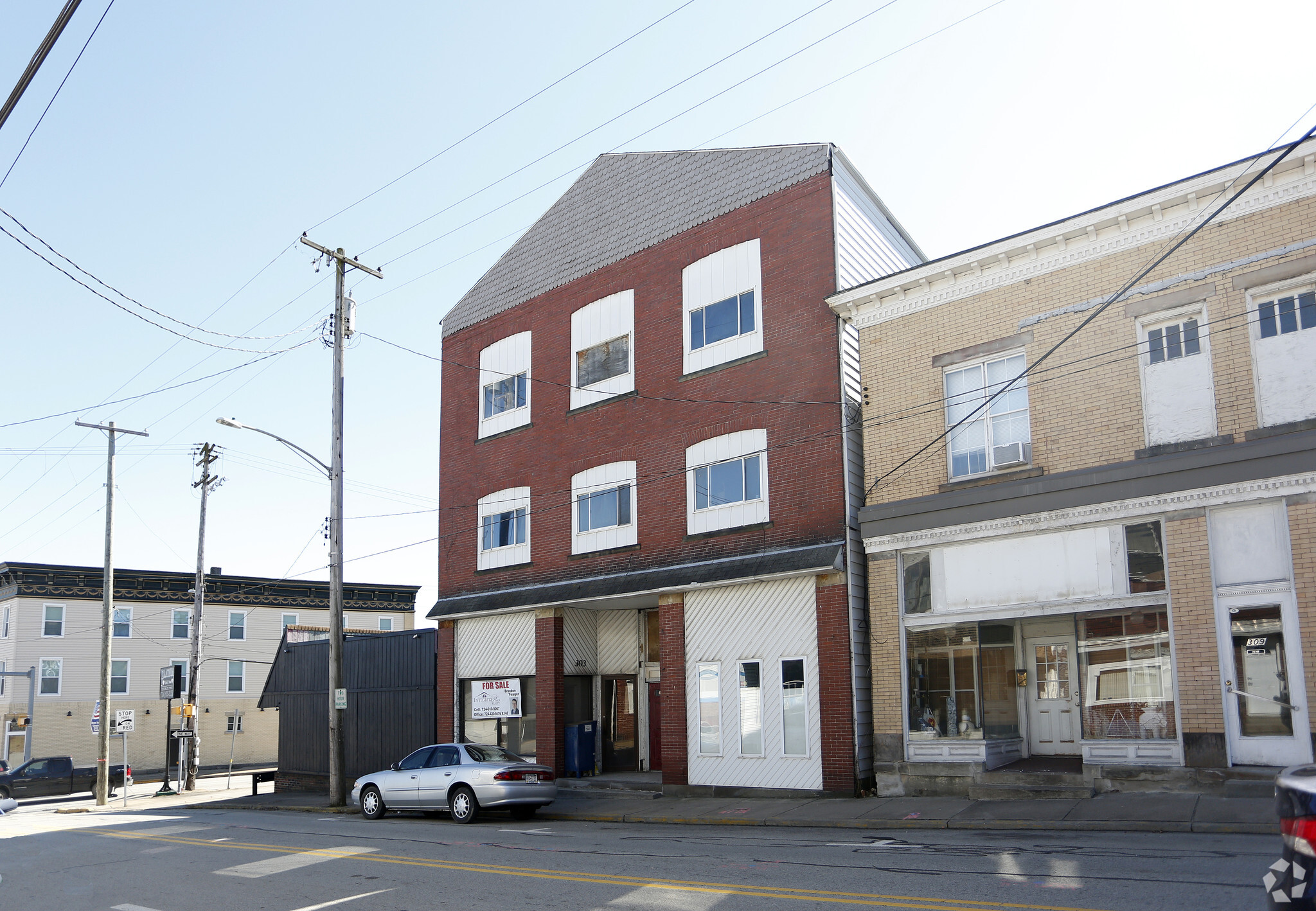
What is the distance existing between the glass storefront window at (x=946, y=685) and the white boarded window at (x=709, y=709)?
4.01 m

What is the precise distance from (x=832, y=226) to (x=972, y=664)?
8.58 meters

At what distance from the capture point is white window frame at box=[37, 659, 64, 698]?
4794 cm

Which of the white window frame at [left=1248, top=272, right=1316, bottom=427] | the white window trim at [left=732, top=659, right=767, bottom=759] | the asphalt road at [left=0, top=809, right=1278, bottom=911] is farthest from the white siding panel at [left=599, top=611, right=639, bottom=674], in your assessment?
the white window frame at [left=1248, top=272, right=1316, bottom=427]

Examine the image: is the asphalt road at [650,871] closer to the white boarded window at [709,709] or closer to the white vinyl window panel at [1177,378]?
the white boarded window at [709,709]

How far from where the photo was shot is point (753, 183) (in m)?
21.6

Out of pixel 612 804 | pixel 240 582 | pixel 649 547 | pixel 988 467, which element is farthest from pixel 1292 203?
pixel 240 582

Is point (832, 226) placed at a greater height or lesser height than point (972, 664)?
greater

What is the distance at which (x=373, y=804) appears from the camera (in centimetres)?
2052

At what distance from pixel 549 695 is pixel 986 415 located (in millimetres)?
12004

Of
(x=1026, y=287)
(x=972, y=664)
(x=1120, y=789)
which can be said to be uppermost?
(x=1026, y=287)

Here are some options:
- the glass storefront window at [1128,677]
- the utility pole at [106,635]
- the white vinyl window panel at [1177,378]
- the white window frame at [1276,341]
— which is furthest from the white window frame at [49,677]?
the white window frame at [1276,341]

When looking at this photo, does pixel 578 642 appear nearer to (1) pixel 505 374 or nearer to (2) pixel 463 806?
(2) pixel 463 806

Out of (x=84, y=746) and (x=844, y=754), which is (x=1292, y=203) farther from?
(x=84, y=746)

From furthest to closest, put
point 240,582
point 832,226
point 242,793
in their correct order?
1. point 240,582
2. point 242,793
3. point 832,226
